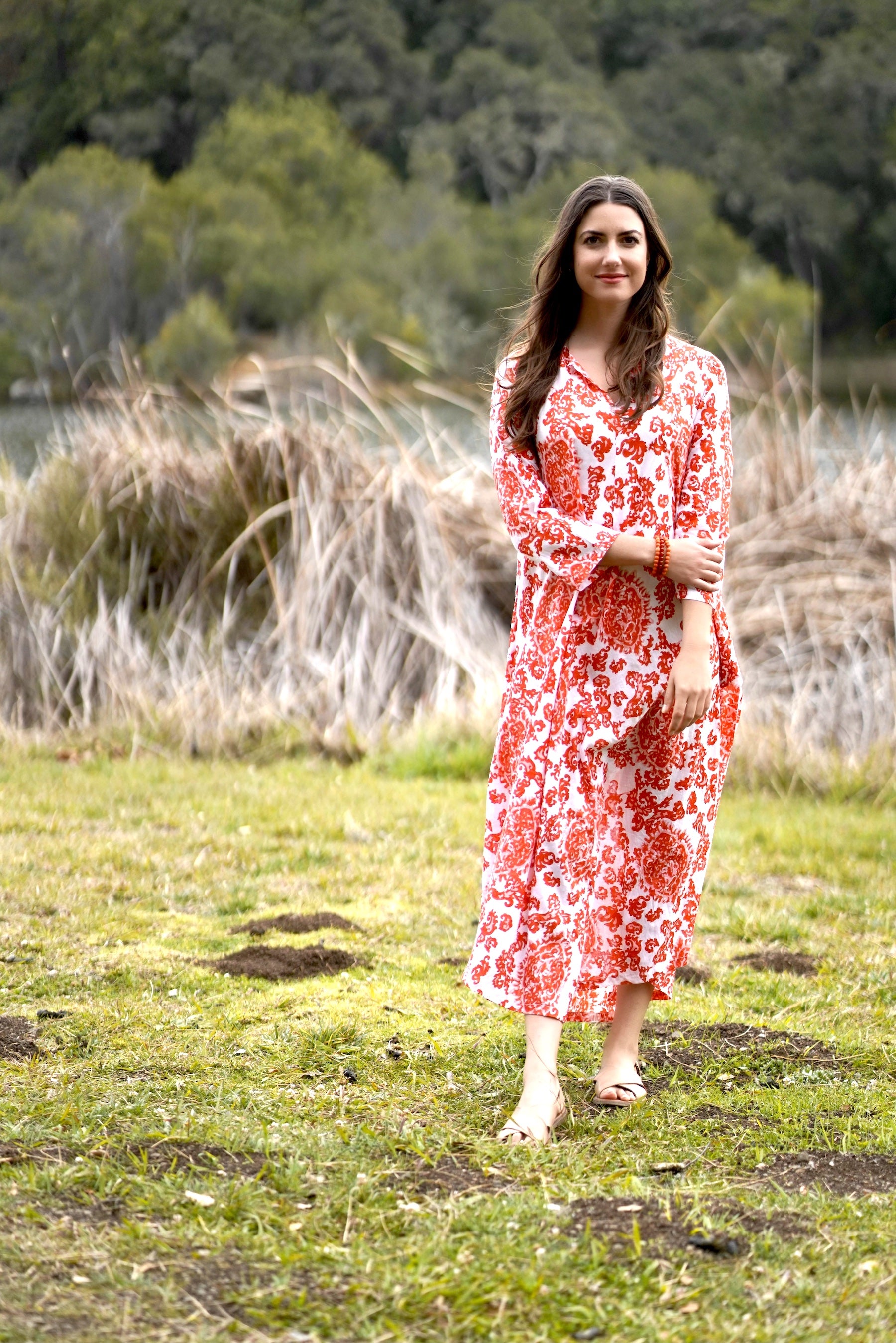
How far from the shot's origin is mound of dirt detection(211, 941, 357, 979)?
3.71 metres

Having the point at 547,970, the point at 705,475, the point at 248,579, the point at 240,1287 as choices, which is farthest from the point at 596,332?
the point at 248,579

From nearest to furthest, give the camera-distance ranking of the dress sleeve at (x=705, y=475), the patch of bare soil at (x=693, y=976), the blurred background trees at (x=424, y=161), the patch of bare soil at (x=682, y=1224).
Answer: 1. the patch of bare soil at (x=682, y=1224)
2. the dress sleeve at (x=705, y=475)
3. the patch of bare soil at (x=693, y=976)
4. the blurred background trees at (x=424, y=161)

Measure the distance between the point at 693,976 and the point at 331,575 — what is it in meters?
4.01

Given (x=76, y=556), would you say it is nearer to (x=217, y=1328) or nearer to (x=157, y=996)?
(x=157, y=996)

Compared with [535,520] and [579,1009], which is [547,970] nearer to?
[579,1009]

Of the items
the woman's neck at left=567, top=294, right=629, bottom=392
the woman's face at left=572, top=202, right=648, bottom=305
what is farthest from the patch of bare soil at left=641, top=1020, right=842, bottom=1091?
the woman's face at left=572, top=202, right=648, bottom=305

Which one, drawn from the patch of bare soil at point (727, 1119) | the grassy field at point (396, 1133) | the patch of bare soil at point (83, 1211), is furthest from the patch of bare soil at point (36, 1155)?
the patch of bare soil at point (727, 1119)

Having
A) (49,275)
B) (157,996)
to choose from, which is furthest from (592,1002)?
(49,275)

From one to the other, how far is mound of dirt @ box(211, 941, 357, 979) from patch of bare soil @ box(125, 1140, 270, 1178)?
1.09 metres

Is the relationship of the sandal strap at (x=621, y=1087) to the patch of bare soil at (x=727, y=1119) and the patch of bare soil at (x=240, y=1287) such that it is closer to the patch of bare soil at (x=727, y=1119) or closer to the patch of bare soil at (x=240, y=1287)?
the patch of bare soil at (x=727, y=1119)

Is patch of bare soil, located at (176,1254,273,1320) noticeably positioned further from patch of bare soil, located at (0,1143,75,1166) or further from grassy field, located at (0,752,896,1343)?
patch of bare soil, located at (0,1143,75,1166)

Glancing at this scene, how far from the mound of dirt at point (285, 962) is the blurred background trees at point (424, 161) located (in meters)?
25.3

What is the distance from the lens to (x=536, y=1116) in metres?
2.71

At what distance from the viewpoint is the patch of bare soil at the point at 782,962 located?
393cm
